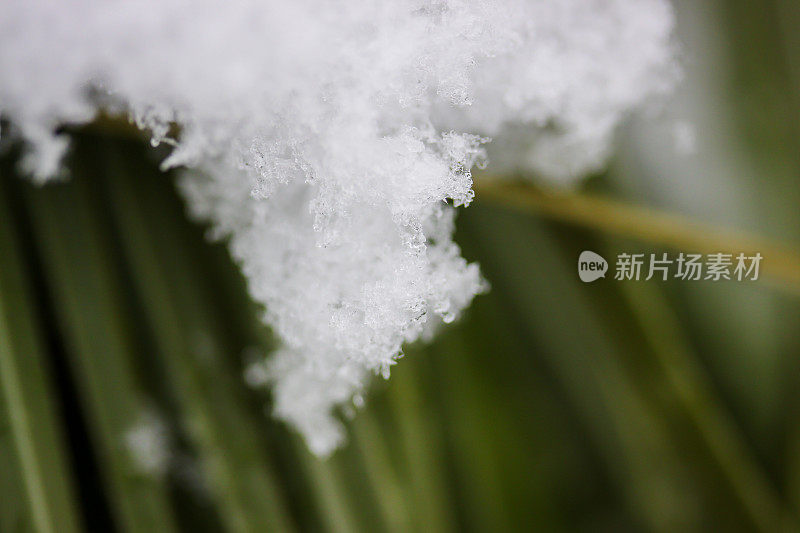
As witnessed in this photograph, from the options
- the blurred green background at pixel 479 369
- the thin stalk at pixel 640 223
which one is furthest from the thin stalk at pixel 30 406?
the thin stalk at pixel 640 223

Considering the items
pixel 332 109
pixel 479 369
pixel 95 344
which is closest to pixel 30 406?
pixel 95 344

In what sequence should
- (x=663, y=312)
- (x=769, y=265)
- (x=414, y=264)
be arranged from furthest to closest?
(x=663, y=312), (x=769, y=265), (x=414, y=264)

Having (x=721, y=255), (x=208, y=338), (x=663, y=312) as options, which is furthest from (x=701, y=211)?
(x=208, y=338)

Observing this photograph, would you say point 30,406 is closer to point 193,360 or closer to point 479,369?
point 193,360

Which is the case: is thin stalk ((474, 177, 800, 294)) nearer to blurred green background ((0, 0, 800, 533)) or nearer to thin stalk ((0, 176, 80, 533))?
blurred green background ((0, 0, 800, 533))

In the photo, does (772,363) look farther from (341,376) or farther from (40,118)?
(40,118)

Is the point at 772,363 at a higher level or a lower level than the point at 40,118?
lower
